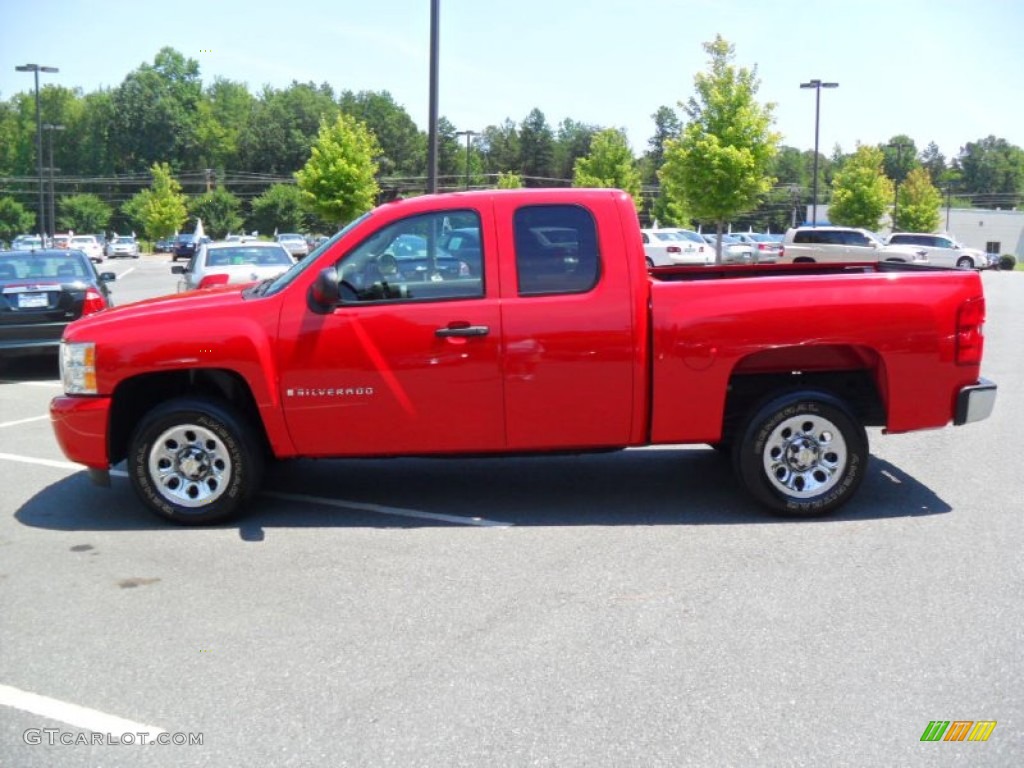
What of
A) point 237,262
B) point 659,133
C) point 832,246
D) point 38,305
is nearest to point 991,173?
point 659,133

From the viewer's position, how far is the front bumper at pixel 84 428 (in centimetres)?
624

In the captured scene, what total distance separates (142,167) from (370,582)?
13055 cm

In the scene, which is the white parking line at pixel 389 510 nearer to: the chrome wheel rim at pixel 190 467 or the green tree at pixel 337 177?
the chrome wheel rim at pixel 190 467

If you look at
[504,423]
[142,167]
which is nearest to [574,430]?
[504,423]

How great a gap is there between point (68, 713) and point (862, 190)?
188 ft

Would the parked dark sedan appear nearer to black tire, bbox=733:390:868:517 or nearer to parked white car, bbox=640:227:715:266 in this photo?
black tire, bbox=733:390:868:517

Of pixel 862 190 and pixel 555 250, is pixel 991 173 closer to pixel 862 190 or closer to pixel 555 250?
pixel 862 190

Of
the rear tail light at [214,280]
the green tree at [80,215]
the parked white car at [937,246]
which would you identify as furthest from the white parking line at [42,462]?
the green tree at [80,215]

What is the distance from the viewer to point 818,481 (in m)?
6.31

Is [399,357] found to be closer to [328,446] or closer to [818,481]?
[328,446]

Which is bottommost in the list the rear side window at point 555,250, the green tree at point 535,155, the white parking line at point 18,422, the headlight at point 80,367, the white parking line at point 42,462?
the white parking line at point 42,462

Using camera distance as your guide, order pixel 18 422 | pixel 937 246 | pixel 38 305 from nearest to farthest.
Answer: pixel 18 422 < pixel 38 305 < pixel 937 246

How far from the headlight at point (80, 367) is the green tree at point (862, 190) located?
54.7 metres

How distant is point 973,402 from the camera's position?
6.22 meters
